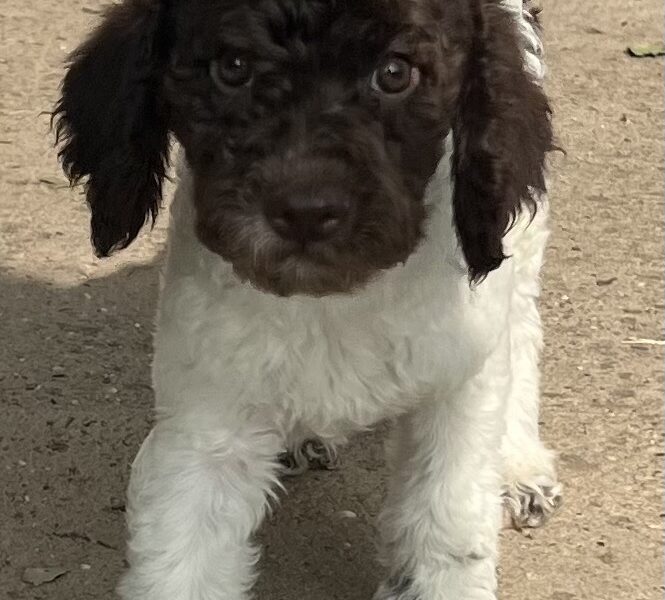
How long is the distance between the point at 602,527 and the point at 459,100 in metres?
1.50

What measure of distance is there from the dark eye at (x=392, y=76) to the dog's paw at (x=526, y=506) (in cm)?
156

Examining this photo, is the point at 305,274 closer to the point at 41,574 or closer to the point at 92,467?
the point at 41,574

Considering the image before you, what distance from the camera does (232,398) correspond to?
3.20 metres

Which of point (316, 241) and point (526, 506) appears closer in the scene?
point (316, 241)

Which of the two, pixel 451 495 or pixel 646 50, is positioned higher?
pixel 451 495

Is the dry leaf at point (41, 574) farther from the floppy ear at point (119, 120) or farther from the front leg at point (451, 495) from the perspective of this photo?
the floppy ear at point (119, 120)

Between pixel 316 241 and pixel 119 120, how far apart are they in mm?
564

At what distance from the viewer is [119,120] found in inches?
120

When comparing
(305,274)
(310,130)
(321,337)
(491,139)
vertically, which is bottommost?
(321,337)

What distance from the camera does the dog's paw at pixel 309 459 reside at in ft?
13.7

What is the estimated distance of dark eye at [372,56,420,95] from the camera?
282 cm

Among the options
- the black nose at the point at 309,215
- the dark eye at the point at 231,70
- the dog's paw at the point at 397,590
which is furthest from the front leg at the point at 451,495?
the dark eye at the point at 231,70

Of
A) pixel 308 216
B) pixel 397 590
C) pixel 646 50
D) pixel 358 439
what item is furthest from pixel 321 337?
pixel 646 50

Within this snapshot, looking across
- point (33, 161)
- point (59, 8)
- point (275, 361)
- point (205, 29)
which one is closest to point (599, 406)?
point (275, 361)
